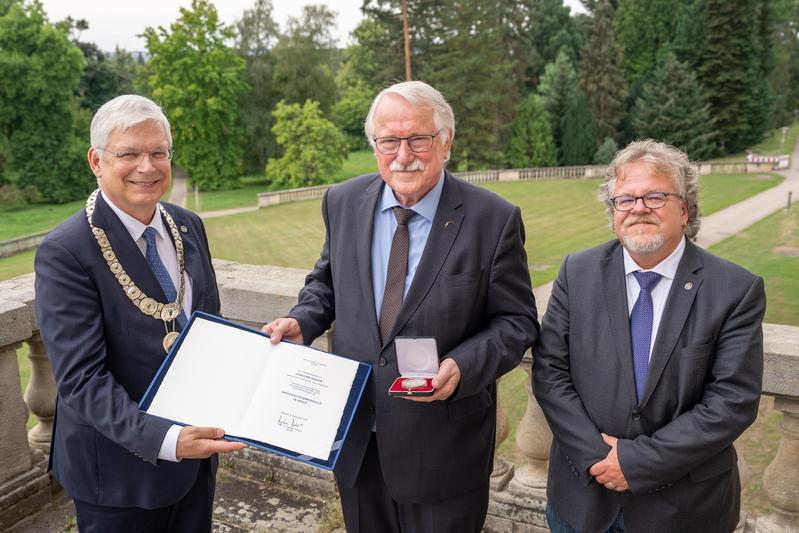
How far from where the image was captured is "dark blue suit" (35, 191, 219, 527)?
88.3 inches

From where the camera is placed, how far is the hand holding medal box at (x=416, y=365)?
227 cm

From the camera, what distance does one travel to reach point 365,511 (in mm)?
2752

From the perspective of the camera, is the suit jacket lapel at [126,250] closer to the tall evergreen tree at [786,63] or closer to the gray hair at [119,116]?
the gray hair at [119,116]

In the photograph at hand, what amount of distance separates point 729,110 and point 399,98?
50.3 metres

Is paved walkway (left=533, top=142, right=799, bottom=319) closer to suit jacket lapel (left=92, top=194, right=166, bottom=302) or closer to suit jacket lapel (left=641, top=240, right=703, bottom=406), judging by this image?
suit jacket lapel (left=641, top=240, right=703, bottom=406)

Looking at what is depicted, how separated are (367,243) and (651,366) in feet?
3.78

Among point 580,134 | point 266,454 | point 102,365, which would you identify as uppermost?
point 580,134

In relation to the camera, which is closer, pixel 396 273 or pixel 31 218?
pixel 396 273

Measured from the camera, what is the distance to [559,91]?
4681 centimetres

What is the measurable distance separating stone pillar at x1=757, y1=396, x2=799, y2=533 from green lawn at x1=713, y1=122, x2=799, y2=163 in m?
45.2

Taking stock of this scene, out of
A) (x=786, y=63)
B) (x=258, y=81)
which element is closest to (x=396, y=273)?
(x=258, y=81)

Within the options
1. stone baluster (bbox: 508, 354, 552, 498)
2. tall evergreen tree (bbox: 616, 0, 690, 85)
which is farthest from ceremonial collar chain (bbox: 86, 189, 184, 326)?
tall evergreen tree (bbox: 616, 0, 690, 85)

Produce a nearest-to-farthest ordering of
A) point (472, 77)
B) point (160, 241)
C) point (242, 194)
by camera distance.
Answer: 1. point (160, 241)
2. point (472, 77)
3. point (242, 194)
